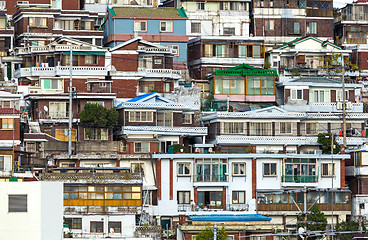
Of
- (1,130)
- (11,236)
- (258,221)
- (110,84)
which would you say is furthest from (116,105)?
(11,236)

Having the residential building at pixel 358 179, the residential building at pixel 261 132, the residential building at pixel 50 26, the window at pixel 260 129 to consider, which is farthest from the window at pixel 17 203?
the residential building at pixel 50 26

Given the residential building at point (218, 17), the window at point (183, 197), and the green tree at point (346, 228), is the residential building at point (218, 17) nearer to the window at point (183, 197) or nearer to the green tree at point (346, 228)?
the window at point (183, 197)

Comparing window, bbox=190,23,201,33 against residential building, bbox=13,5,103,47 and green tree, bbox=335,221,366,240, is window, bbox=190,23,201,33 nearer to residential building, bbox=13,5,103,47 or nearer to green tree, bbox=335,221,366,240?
residential building, bbox=13,5,103,47

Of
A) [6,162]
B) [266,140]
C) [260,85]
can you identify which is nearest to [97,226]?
[6,162]

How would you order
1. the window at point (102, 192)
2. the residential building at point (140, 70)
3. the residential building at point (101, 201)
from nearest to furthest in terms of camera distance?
the residential building at point (101, 201) → the window at point (102, 192) → the residential building at point (140, 70)

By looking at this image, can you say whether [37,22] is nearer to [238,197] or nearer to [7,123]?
[7,123]

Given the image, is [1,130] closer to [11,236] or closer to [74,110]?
[74,110]

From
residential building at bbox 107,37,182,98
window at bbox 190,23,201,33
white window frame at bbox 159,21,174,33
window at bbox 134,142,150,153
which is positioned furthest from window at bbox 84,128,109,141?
window at bbox 190,23,201,33
